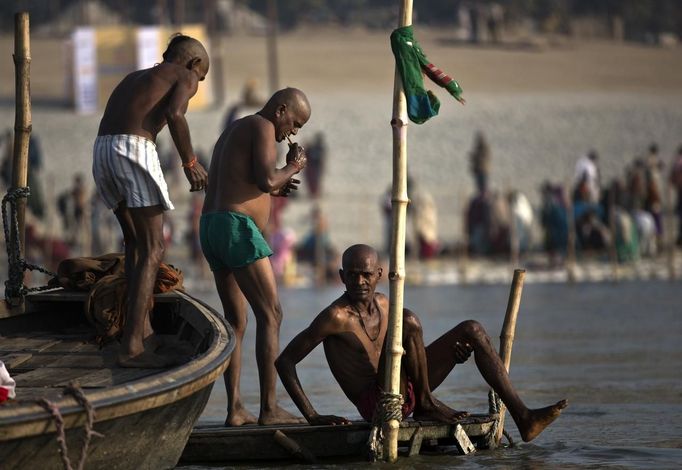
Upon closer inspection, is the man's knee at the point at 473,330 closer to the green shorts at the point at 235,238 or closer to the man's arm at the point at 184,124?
the green shorts at the point at 235,238

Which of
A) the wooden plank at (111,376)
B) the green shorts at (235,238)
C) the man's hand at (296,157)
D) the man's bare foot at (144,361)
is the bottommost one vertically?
the wooden plank at (111,376)

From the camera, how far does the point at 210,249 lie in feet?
26.6

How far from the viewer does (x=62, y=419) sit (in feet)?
20.1

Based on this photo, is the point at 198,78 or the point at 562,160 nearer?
the point at 198,78

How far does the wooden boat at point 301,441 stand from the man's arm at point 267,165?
3.77 ft

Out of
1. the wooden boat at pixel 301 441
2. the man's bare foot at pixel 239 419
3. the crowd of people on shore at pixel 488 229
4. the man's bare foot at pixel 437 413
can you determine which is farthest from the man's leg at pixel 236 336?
the crowd of people on shore at pixel 488 229

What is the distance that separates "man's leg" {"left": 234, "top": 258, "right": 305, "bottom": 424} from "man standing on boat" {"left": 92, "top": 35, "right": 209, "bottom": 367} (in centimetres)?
44

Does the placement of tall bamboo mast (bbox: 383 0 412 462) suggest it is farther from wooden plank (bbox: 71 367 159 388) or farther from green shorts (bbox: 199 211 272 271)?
wooden plank (bbox: 71 367 159 388)

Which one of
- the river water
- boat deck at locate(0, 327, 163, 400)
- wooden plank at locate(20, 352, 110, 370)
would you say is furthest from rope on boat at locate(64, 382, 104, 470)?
the river water

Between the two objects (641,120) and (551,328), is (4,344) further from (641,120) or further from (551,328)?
(641,120)

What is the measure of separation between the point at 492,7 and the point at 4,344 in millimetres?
55671

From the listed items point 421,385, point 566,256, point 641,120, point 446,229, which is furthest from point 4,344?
point 641,120

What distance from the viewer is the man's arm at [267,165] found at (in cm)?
791

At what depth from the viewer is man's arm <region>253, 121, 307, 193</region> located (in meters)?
7.91
